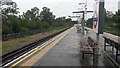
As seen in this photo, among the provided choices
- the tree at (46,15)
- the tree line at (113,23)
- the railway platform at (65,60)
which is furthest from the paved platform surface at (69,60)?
the tree at (46,15)

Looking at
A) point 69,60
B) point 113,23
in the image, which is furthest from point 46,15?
point 69,60

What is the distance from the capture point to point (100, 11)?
11.6 metres

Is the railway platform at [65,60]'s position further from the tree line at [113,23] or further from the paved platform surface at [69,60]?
the tree line at [113,23]

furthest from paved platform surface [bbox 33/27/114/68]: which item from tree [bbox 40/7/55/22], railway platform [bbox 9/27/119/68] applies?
tree [bbox 40/7/55/22]

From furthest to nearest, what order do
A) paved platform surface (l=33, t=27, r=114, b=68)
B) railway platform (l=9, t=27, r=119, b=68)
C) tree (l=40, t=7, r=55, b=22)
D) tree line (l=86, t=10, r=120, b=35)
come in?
tree (l=40, t=7, r=55, b=22)
tree line (l=86, t=10, r=120, b=35)
paved platform surface (l=33, t=27, r=114, b=68)
railway platform (l=9, t=27, r=119, b=68)

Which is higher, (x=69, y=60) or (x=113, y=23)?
(x=69, y=60)

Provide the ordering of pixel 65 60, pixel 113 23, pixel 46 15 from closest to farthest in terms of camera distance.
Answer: pixel 65 60 < pixel 113 23 < pixel 46 15

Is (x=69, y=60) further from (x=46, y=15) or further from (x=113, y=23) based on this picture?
(x=46, y=15)

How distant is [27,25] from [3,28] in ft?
51.9

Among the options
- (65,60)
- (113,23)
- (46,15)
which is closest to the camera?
(65,60)

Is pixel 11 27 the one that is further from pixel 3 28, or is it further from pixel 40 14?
pixel 40 14

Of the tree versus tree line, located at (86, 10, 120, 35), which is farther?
the tree

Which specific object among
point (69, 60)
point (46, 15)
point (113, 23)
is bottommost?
point (113, 23)

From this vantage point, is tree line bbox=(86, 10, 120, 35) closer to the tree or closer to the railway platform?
the tree
